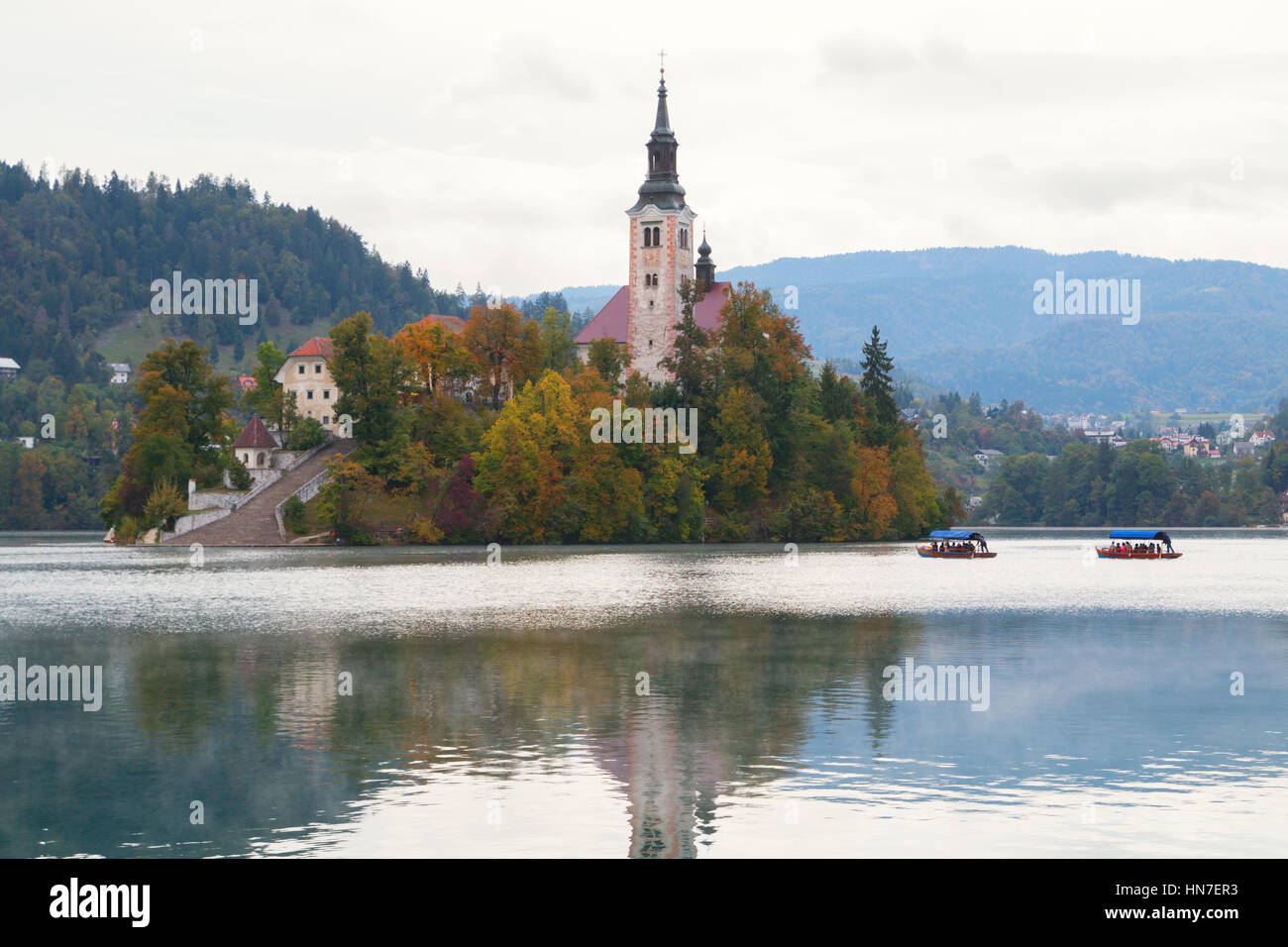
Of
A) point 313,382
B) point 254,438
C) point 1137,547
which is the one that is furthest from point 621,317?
point 1137,547

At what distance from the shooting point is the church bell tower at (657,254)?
559ft

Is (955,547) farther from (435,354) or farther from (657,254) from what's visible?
(657,254)

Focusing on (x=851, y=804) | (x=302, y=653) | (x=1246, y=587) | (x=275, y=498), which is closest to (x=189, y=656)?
(x=302, y=653)

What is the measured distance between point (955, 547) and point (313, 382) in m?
76.7

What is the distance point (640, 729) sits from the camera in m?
33.2

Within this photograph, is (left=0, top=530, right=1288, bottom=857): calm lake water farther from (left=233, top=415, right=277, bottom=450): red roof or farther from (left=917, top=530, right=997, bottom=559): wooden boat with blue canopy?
(left=233, top=415, right=277, bottom=450): red roof

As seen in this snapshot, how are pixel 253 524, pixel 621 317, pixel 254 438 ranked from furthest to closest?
pixel 621 317 → pixel 254 438 → pixel 253 524

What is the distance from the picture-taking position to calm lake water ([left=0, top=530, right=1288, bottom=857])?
2355 cm

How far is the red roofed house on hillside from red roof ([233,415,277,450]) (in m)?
12.4

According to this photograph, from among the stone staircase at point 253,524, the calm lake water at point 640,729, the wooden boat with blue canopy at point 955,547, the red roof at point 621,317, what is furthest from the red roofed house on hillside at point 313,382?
the calm lake water at point 640,729

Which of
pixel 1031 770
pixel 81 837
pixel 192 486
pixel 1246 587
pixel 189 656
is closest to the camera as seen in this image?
pixel 81 837

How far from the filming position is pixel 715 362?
147000 millimetres
